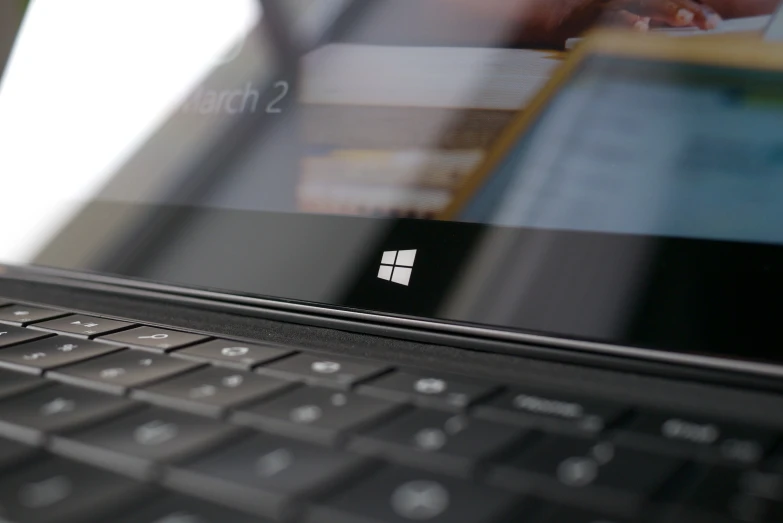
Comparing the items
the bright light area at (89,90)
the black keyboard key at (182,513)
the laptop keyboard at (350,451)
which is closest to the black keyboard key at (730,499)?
the laptop keyboard at (350,451)

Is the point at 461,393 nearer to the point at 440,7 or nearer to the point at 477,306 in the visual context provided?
the point at 477,306

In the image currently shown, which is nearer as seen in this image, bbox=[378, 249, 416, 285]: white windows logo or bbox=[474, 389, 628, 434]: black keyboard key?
bbox=[474, 389, 628, 434]: black keyboard key

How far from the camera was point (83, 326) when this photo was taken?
341mm

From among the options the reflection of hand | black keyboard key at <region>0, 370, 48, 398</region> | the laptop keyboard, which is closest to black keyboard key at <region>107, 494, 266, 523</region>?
the laptop keyboard

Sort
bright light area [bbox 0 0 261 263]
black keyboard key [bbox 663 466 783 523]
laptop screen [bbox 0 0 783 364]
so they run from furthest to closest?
bright light area [bbox 0 0 261 263] < laptop screen [bbox 0 0 783 364] < black keyboard key [bbox 663 466 783 523]

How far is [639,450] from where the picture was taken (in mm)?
201

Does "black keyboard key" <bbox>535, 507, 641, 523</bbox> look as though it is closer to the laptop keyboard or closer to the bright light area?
the laptop keyboard

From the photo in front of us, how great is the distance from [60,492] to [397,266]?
0.18m

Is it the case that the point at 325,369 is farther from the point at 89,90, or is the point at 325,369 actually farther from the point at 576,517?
the point at 89,90

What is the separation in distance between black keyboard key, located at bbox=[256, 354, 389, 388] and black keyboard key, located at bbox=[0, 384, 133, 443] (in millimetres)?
60

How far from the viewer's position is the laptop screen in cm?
28

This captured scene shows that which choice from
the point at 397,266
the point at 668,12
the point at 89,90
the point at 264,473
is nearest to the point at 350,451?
the point at 264,473

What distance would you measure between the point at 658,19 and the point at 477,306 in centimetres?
16

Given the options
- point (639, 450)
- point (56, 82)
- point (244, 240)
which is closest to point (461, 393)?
point (639, 450)
